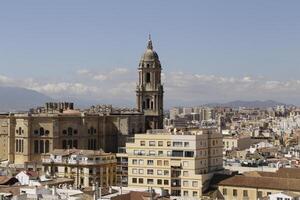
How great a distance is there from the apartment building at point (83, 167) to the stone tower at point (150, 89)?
24.7 meters

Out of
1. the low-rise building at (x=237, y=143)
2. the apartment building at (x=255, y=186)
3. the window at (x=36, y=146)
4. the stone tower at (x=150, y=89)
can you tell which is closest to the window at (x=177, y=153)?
the apartment building at (x=255, y=186)

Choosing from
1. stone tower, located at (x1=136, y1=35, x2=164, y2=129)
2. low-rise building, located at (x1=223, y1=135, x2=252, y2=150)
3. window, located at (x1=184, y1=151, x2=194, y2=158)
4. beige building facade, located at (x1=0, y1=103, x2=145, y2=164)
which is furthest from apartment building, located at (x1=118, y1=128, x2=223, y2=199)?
low-rise building, located at (x1=223, y1=135, x2=252, y2=150)

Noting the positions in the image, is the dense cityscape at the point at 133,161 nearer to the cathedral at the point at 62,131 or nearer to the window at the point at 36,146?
the window at the point at 36,146

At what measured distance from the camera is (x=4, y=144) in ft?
311

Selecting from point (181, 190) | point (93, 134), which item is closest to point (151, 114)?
point (93, 134)

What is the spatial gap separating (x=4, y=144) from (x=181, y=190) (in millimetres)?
34223

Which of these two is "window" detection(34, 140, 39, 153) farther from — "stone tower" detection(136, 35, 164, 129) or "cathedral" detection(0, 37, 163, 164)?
"stone tower" detection(136, 35, 164, 129)

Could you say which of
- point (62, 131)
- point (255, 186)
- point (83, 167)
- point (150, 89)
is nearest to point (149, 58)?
point (150, 89)

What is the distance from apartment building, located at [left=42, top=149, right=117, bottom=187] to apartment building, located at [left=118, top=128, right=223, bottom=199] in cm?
506

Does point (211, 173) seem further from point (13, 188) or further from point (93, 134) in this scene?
point (93, 134)

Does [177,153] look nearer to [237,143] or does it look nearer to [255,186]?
[255,186]

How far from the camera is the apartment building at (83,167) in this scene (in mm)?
75938

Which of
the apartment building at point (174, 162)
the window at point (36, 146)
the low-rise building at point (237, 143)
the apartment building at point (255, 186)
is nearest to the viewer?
the apartment building at point (255, 186)

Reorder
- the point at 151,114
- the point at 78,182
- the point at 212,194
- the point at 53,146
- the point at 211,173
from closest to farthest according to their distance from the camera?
the point at 212,194
the point at 211,173
the point at 78,182
the point at 53,146
the point at 151,114
